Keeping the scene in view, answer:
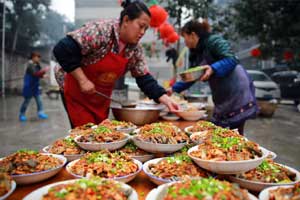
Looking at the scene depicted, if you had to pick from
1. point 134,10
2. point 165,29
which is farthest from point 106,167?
point 165,29

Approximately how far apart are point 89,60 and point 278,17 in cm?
843

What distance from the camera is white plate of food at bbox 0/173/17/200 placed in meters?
1.07

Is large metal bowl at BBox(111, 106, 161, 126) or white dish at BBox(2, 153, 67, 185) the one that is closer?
white dish at BBox(2, 153, 67, 185)

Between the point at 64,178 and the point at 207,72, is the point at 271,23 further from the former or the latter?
the point at 64,178

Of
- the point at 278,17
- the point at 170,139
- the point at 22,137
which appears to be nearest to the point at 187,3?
the point at 278,17

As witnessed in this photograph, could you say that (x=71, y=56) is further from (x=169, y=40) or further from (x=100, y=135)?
(x=169, y=40)

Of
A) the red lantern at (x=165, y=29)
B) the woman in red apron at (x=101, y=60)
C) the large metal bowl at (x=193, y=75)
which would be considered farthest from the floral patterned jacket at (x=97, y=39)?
the red lantern at (x=165, y=29)

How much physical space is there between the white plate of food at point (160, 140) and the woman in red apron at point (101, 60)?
3.15 feet

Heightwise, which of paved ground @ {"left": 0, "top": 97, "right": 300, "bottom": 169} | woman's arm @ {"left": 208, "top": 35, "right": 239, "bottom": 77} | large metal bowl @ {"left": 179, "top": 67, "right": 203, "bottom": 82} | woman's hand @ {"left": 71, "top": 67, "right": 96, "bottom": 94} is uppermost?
woman's arm @ {"left": 208, "top": 35, "right": 239, "bottom": 77}

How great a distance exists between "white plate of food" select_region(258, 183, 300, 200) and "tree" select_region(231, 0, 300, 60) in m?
8.83

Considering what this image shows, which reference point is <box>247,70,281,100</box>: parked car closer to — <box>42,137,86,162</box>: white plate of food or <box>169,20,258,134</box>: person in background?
<box>169,20,258,134</box>: person in background

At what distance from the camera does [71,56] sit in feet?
8.19

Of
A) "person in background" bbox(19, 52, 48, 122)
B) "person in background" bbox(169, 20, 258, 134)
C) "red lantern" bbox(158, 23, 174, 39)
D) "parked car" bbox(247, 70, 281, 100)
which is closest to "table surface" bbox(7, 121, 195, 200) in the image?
"person in background" bbox(169, 20, 258, 134)

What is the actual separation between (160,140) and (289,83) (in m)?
15.0
